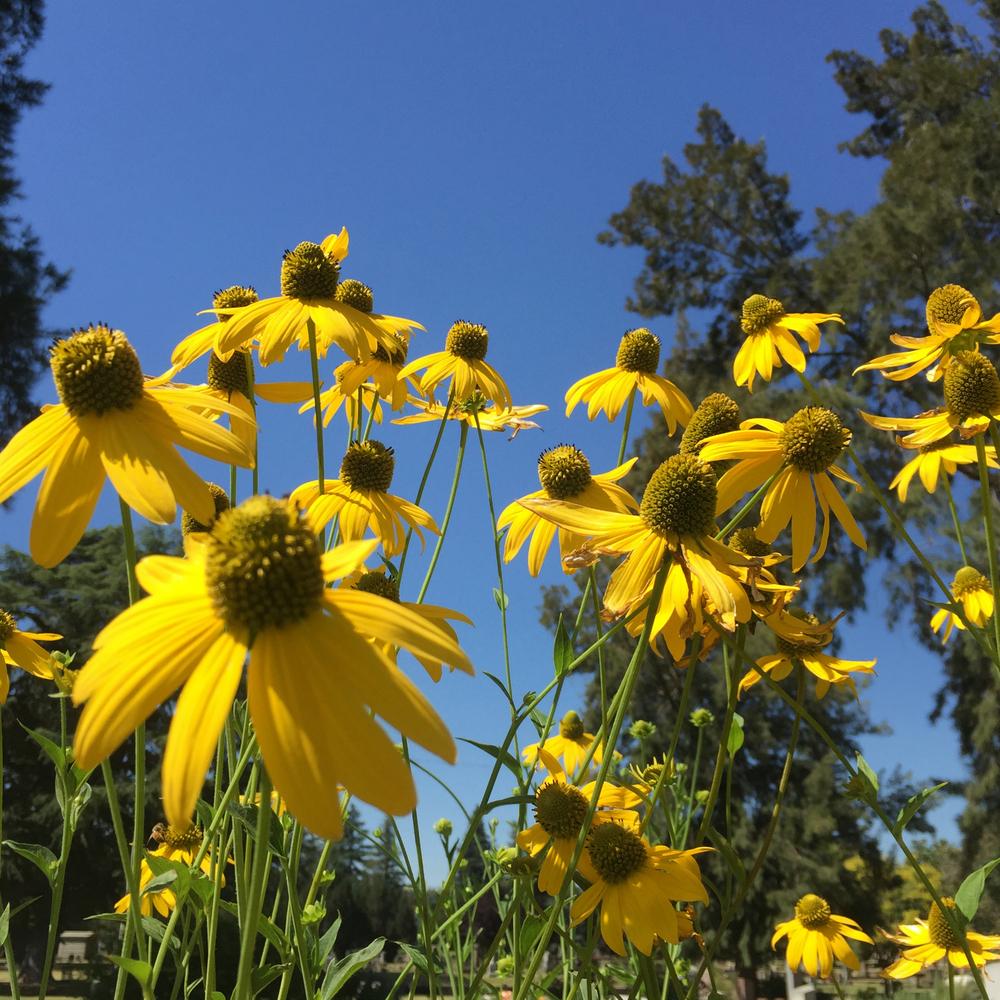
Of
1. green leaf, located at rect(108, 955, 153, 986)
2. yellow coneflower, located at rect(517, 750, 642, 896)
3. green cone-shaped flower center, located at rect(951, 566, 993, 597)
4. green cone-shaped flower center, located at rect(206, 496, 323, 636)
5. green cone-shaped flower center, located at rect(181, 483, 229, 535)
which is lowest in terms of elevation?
green leaf, located at rect(108, 955, 153, 986)

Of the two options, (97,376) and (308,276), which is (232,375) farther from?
(97,376)

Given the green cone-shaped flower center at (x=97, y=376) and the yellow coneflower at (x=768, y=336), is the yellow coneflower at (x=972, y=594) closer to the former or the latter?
the yellow coneflower at (x=768, y=336)

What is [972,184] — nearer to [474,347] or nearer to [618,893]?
[474,347]

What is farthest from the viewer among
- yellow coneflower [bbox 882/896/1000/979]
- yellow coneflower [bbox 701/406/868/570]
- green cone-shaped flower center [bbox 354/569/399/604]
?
yellow coneflower [bbox 882/896/1000/979]

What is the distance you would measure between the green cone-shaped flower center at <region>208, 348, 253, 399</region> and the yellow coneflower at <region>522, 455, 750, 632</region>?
2.12ft

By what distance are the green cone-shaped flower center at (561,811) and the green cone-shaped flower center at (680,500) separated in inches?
20.5

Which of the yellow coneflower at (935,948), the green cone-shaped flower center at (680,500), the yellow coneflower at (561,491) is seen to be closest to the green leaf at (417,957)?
the green cone-shaped flower center at (680,500)

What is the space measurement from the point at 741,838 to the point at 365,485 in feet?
43.2

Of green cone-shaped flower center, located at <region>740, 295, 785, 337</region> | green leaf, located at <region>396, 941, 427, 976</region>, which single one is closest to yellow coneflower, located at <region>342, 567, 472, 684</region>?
green leaf, located at <region>396, 941, 427, 976</region>

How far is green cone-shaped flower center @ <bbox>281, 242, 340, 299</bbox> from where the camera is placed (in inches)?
54.2

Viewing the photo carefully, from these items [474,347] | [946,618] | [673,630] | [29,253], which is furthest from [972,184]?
[29,253]

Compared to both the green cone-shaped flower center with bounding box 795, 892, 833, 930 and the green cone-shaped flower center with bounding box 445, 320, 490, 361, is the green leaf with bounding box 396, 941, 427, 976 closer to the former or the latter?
the green cone-shaped flower center with bounding box 445, 320, 490, 361

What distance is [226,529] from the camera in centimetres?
70

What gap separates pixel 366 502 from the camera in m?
1.58
